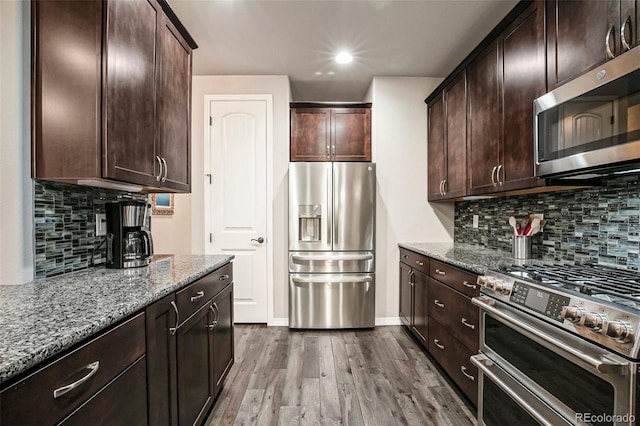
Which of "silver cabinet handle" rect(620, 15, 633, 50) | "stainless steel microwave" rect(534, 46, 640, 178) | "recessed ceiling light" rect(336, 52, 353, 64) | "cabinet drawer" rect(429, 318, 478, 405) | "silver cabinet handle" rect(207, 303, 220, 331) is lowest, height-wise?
"cabinet drawer" rect(429, 318, 478, 405)

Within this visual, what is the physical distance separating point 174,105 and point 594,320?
89.5 inches

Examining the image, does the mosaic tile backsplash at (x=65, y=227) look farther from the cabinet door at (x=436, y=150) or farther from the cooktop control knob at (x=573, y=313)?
the cabinet door at (x=436, y=150)

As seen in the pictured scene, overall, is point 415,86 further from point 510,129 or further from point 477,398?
point 477,398

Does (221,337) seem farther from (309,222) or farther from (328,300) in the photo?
(309,222)

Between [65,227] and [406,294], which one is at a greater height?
[65,227]

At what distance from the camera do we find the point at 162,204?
15.1 feet

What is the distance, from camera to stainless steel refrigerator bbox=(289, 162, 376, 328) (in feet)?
10.3

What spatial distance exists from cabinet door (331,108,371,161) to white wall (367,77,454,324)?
4.1 inches

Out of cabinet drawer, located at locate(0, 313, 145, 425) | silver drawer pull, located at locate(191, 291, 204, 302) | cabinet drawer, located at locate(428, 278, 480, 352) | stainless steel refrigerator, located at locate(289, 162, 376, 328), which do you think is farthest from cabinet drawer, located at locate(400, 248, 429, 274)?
cabinet drawer, located at locate(0, 313, 145, 425)

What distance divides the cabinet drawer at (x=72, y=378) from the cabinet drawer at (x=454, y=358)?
1.78 metres

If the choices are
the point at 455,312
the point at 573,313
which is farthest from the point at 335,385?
the point at 573,313

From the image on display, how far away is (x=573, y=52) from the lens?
1.49m

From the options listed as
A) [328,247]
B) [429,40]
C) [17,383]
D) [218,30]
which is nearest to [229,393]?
[328,247]

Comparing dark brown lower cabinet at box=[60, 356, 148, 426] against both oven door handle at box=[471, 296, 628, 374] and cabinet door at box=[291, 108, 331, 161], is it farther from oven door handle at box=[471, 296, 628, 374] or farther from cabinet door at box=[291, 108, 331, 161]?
cabinet door at box=[291, 108, 331, 161]
